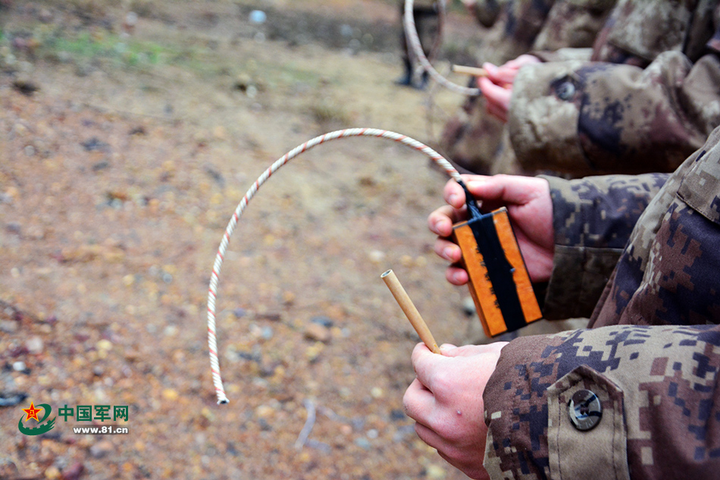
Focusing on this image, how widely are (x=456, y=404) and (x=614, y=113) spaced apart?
1087 millimetres

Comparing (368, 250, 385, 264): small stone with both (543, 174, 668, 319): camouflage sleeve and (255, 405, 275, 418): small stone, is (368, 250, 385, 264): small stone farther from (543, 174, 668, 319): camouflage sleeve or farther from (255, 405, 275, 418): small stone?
(543, 174, 668, 319): camouflage sleeve

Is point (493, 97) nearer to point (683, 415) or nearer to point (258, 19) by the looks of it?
point (683, 415)

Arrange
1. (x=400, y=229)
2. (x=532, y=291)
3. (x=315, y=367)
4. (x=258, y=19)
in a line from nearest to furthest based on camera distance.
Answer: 1. (x=532, y=291)
2. (x=315, y=367)
3. (x=400, y=229)
4. (x=258, y=19)

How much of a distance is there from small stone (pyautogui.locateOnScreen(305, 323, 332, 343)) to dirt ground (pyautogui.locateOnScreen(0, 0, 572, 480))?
13 mm

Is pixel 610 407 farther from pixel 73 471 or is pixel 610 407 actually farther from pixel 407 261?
pixel 407 261

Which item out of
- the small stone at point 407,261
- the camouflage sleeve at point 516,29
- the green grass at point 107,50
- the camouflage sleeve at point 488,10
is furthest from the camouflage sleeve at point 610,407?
the green grass at point 107,50

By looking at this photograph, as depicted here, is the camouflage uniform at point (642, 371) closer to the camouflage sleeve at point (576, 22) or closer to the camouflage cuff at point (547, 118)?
the camouflage cuff at point (547, 118)

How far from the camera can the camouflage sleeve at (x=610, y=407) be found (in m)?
0.58

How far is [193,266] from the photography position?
251 cm

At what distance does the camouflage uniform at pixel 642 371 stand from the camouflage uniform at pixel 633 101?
25.7 inches

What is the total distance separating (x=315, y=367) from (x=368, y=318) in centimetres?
46

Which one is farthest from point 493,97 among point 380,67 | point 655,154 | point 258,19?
point 258,19

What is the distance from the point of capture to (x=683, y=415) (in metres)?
0.59

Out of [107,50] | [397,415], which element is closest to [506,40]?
[397,415]
